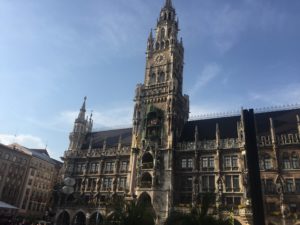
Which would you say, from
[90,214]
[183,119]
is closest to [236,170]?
[183,119]

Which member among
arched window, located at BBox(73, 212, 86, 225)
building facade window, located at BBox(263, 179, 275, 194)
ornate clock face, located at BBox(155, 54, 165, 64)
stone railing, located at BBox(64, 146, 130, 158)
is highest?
ornate clock face, located at BBox(155, 54, 165, 64)

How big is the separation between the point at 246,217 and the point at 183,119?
83.4 feet

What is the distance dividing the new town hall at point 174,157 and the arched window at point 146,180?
184 millimetres

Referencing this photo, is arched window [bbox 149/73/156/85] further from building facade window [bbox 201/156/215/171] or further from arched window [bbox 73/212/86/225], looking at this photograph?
arched window [bbox 73/212/86/225]

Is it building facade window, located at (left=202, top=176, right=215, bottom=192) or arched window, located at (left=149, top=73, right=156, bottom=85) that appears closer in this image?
building facade window, located at (left=202, top=176, right=215, bottom=192)

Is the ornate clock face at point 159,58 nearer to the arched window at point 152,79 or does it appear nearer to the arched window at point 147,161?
the arched window at point 152,79

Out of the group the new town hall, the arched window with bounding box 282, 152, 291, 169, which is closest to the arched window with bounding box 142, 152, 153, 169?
the new town hall

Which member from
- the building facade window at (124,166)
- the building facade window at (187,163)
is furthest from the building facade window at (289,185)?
the building facade window at (124,166)

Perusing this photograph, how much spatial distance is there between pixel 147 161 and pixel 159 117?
920cm

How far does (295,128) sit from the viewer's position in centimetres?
4566

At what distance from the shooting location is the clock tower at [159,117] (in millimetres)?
48656

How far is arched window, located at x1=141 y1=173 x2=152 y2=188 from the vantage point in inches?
1936

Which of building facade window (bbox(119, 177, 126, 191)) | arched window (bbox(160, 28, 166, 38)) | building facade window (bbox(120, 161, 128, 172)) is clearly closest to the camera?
building facade window (bbox(119, 177, 126, 191))

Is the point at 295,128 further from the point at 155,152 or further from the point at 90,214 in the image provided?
the point at 90,214
